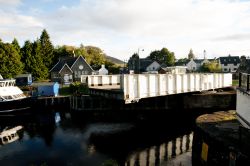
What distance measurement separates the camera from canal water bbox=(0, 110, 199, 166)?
23.0m

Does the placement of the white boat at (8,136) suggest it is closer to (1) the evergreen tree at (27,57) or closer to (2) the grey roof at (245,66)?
(2) the grey roof at (245,66)

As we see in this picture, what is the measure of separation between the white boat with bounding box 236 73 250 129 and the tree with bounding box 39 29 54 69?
8058 cm

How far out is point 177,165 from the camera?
2114 cm

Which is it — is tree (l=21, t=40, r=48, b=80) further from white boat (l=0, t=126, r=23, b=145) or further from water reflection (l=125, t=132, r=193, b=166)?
water reflection (l=125, t=132, r=193, b=166)

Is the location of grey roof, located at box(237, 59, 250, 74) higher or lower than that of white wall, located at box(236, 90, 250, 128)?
higher

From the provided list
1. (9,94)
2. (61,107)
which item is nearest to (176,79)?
(61,107)

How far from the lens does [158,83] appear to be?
26.0 meters

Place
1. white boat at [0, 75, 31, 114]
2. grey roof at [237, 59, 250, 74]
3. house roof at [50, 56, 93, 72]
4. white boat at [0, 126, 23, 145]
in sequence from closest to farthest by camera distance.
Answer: grey roof at [237, 59, 250, 74], white boat at [0, 126, 23, 145], white boat at [0, 75, 31, 114], house roof at [50, 56, 93, 72]

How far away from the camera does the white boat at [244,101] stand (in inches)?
631

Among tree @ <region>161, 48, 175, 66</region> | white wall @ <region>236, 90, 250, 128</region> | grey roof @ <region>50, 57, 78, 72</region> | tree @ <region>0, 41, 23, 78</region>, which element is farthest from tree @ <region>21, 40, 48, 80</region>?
white wall @ <region>236, 90, 250, 128</region>

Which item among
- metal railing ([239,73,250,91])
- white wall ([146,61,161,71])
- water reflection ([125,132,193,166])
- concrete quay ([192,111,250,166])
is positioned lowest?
water reflection ([125,132,193,166])

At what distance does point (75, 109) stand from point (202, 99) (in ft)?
74.7

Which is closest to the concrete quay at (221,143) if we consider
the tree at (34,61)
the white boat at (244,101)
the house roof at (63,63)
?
the white boat at (244,101)

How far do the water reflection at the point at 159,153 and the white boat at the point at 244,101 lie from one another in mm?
7950
